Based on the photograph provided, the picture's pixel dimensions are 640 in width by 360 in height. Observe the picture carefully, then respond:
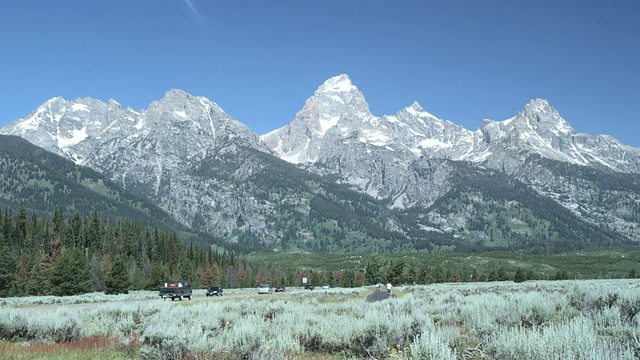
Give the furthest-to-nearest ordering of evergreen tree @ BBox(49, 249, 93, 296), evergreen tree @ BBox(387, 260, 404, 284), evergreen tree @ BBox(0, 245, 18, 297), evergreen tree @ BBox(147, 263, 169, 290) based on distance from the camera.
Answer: evergreen tree @ BBox(387, 260, 404, 284) < evergreen tree @ BBox(147, 263, 169, 290) < evergreen tree @ BBox(0, 245, 18, 297) < evergreen tree @ BBox(49, 249, 93, 296)

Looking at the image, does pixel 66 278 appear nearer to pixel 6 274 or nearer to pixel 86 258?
pixel 6 274

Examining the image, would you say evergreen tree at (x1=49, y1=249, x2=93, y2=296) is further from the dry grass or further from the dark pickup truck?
the dry grass

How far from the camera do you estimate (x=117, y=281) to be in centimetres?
7706

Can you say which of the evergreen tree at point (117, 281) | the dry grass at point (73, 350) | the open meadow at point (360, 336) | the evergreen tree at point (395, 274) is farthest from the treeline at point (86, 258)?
the dry grass at point (73, 350)

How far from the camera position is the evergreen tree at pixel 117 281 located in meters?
76.2

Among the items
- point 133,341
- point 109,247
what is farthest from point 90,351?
point 109,247

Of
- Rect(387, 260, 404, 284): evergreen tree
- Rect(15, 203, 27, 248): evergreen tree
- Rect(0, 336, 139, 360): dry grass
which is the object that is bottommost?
Rect(387, 260, 404, 284): evergreen tree

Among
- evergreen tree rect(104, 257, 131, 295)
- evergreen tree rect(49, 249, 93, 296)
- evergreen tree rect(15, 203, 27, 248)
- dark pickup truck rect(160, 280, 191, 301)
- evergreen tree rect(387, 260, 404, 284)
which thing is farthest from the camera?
evergreen tree rect(387, 260, 404, 284)

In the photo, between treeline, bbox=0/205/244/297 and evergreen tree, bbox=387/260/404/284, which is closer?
treeline, bbox=0/205/244/297

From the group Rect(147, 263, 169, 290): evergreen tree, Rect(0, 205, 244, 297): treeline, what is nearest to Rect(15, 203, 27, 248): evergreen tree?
Rect(0, 205, 244, 297): treeline

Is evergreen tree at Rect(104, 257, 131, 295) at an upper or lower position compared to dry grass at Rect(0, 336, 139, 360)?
lower

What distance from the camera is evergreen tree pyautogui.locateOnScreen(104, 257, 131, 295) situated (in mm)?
76250

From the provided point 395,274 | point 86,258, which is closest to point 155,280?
point 86,258

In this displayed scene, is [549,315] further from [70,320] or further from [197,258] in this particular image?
[197,258]
